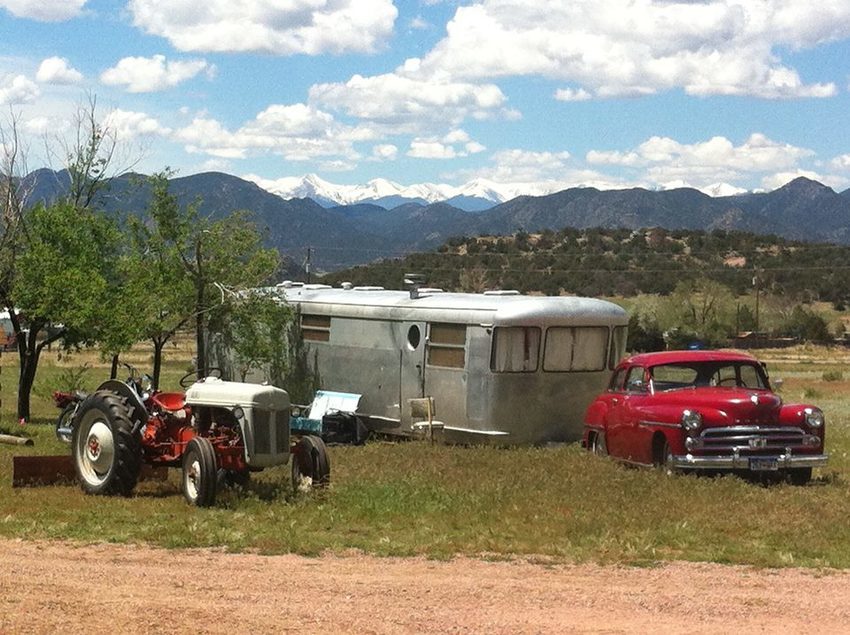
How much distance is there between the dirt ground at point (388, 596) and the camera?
7.47 m

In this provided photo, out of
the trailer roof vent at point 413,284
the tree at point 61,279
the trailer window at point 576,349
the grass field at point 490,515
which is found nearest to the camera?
the grass field at point 490,515

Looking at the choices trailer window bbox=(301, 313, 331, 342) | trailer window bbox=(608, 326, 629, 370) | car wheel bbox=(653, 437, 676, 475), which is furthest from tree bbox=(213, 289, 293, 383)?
car wheel bbox=(653, 437, 676, 475)

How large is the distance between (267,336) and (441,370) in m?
4.80

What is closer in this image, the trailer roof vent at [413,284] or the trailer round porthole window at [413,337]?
the trailer round porthole window at [413,337]

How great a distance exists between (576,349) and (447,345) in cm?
191

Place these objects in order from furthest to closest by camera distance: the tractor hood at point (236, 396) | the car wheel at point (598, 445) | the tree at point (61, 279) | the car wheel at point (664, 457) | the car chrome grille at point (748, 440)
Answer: the tree at point (61, 279), the car wheel at point (598, 445), the car wheel at point (664, 457), the car chrome grille at point (748, 440), the tractor hood at point (236, 396)

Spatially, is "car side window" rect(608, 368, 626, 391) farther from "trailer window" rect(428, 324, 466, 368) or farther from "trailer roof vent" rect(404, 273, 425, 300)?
"trailer roof vent" rect(404, 273, 425, 300)

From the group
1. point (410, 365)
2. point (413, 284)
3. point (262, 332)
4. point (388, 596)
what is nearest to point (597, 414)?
point (410, 365)

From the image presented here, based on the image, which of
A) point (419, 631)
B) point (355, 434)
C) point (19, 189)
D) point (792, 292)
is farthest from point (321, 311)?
point (792, 292)

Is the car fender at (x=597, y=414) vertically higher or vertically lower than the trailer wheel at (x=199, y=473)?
higher

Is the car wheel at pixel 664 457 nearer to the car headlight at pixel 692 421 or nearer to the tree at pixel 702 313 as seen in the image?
the car headlight at pixel 692 421

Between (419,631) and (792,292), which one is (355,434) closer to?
(419,631)

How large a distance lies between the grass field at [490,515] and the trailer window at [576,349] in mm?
2728

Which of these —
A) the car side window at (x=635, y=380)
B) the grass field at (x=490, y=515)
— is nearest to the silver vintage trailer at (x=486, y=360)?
the grass field at (x=490, y=515)
